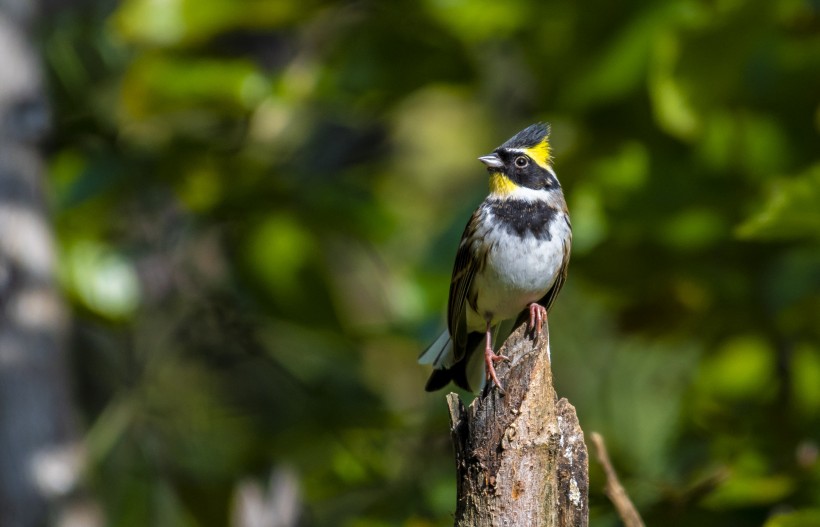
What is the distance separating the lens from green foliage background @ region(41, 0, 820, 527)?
3.82m

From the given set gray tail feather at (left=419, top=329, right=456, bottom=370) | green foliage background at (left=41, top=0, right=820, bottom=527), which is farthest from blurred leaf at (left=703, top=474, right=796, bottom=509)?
gray tail feather at (left=419, top=329, right=456, bottom=370)

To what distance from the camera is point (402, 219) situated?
14.6ft

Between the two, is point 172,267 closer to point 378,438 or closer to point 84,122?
point 84,122

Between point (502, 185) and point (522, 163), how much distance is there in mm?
93

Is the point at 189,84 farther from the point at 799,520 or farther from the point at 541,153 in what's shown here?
the point at 799,520

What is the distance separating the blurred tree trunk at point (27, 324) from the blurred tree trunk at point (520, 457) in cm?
188

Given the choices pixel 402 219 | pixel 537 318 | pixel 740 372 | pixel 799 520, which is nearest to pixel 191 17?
pixel 402 219

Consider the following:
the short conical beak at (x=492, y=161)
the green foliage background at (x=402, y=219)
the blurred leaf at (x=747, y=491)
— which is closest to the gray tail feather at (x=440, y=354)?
the green foliage background at (x=402, y=219)

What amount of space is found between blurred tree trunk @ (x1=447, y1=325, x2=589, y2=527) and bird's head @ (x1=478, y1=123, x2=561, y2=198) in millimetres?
1252

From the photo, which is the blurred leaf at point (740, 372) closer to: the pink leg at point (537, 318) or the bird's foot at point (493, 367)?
the pink leg at point (537, 318)

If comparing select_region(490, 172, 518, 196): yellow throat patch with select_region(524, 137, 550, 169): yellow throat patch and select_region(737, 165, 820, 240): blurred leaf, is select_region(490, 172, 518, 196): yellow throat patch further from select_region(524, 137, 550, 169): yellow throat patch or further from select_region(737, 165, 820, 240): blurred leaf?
select_region(737, 165, 820, 240): blurred leaf

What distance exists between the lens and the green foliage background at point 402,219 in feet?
12.5

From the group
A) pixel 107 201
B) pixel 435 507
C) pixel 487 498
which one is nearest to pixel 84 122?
pixel 107 201

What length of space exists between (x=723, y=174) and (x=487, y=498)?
7.28 ft
